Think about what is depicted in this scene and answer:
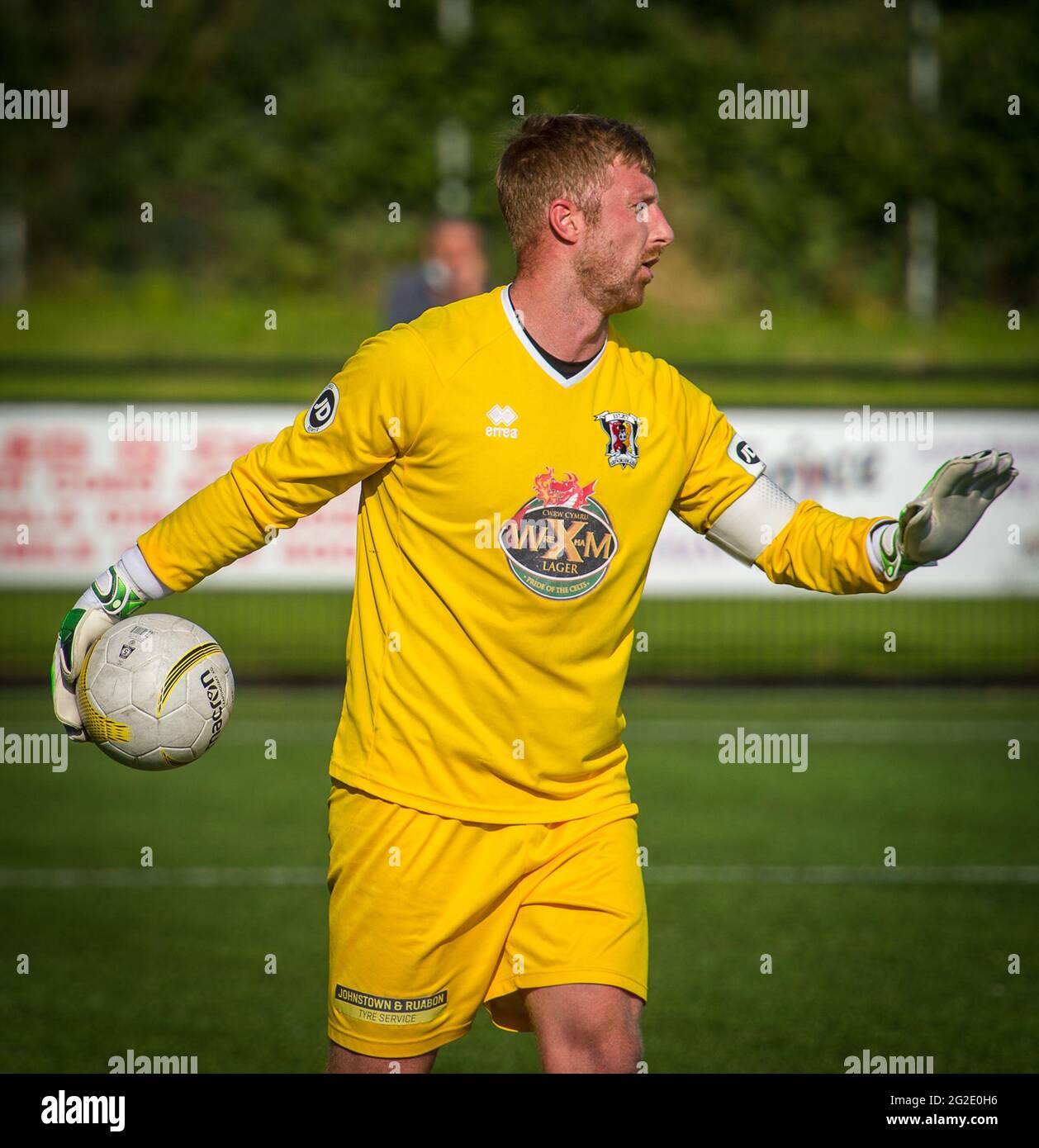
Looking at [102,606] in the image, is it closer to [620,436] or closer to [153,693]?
[153,693]

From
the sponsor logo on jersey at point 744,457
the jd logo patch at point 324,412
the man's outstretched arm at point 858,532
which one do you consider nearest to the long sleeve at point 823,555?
the man's outstretched arm at point 858,532

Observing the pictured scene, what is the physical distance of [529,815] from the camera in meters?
3.58

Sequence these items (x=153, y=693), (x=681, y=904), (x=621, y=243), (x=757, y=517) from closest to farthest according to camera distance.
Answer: (x=621, y=243) < (x=153, y=693) < (x=757, y=517) < (x=681, y=904)

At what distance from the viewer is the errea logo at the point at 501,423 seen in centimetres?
354

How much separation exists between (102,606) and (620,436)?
117cm

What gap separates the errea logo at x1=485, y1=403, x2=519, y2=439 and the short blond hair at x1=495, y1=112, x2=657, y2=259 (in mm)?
354

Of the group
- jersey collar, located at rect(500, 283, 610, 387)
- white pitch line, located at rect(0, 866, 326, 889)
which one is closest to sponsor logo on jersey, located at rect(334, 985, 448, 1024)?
jersey collar, located at rect(500, 283, 610, 387)

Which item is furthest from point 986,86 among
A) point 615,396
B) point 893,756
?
point 615,396

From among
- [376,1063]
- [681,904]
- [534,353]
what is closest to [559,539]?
[534,353]

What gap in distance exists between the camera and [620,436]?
144 inches

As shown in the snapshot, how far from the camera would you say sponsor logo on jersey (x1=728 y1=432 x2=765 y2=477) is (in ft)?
12.8

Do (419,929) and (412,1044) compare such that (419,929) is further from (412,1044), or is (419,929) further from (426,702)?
(426,702)

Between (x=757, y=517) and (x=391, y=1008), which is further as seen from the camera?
(x=757, y=517)

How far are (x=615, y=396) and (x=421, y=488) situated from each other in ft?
1.56
